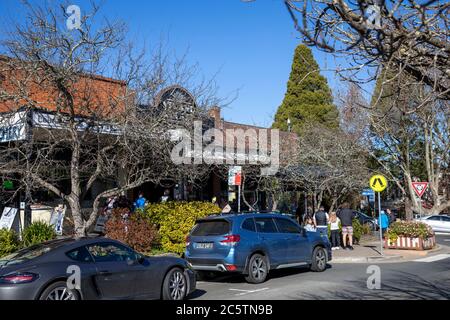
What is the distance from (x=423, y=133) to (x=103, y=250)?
97.4 feet

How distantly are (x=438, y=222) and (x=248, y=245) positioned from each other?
24078 millimetres

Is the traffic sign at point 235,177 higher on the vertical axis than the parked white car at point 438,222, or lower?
higher

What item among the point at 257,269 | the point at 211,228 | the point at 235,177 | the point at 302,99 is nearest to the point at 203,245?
the point at 211,228

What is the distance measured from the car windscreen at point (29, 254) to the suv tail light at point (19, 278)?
399mm

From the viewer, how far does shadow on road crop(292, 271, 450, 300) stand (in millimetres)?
9320

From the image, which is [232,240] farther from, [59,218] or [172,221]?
[59,218]

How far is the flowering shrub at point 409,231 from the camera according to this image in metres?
19.0

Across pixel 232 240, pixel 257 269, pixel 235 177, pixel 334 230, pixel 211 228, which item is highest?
pixel 235 177

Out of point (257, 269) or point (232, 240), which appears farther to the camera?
point (257, 269)

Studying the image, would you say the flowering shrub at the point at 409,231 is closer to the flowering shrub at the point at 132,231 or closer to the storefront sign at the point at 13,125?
the flowering shrub at the point at 132,231

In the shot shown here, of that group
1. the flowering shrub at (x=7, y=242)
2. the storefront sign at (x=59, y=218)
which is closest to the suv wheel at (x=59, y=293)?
the flowering shrub at (x=7, y=242)

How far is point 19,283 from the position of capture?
289 inches

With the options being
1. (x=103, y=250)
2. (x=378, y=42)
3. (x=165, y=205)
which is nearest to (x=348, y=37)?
(x=378, y=42)

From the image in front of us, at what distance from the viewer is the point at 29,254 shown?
8.20 meters
